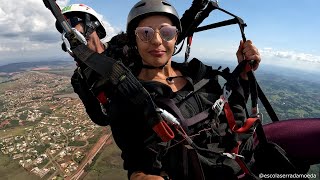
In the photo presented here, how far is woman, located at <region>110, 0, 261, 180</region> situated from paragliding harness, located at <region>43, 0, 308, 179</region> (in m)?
0.11

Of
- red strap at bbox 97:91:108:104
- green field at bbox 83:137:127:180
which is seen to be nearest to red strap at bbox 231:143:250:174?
red strap at bbox 97:91:108:104

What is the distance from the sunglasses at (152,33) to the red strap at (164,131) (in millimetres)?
873

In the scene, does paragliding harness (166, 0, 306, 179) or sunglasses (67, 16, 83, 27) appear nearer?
paragliding harness (166, 0, 306, 179)

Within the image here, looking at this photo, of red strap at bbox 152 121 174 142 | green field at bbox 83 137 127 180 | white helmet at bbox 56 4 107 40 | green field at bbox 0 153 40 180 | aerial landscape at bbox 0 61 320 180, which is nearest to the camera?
red strap at bbox 152 121 174 142

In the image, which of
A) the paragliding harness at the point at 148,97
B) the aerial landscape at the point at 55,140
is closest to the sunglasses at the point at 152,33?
the paragliding harness at the point at 148,97

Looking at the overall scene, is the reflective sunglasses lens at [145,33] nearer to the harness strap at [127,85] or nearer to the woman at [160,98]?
the woman at [160,98]

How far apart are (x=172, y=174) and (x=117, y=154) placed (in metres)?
61.0

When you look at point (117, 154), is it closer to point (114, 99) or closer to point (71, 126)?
point (71, 126)

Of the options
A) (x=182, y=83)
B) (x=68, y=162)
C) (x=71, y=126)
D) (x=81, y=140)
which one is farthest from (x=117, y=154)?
(x=182, y=83)

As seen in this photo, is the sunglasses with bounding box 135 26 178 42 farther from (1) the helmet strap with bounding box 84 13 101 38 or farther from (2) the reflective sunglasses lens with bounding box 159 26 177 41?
(1) the helmet strap with bounding box 84 13 101 38

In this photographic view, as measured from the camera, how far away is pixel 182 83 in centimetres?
288

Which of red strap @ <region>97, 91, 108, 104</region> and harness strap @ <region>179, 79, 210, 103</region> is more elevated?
harness strap @ <region>179, 79, 210, 103</region>

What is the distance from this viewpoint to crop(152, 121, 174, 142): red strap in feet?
7.00

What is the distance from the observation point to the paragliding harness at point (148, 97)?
84.9 inches
